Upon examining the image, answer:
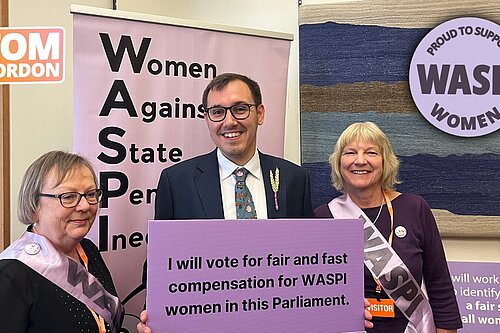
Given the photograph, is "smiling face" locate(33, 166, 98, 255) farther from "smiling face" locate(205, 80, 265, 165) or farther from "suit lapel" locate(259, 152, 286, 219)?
"suit lapel" locate(259, 152, 286, 219)

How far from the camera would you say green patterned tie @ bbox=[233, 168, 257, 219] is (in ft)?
6.44

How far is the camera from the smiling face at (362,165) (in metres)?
2.09

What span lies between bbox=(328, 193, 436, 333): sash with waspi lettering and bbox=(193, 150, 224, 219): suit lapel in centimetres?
51

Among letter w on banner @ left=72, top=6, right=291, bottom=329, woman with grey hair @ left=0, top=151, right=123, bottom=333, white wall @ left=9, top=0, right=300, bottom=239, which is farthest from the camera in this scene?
white wall @ left=9, top=0, right=300, bottom=239

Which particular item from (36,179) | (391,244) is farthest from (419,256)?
(36,179)

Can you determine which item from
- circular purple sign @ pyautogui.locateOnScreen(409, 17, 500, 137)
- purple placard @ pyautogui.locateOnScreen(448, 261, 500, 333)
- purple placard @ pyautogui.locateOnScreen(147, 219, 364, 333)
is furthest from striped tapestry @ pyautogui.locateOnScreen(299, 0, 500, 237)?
purple placard @ pyautogui.locateOnScreen(147, 219, 364, 333)

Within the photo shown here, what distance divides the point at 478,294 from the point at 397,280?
1042 mm

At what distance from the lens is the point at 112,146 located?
7.28ft

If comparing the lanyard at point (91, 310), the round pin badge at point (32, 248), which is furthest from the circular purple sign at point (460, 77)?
the round pin badge at point (32, 248)

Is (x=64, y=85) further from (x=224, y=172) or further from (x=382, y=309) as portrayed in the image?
(x=382, y=309)

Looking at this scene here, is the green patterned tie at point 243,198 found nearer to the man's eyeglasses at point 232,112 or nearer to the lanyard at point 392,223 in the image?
the man's eyeglasses at point 232,112

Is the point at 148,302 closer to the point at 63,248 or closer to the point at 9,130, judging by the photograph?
the point at 63,248

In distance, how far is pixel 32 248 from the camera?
1.56 meters

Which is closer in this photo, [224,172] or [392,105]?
[224,172]
